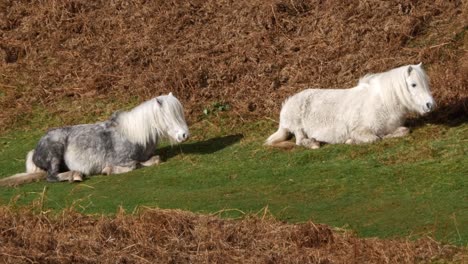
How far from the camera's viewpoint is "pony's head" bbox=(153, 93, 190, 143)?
15133mm

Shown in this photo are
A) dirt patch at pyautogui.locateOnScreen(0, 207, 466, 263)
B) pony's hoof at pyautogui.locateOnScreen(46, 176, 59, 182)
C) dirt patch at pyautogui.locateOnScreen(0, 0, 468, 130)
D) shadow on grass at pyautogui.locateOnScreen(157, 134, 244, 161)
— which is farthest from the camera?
dirt patch at pyautogui.locateOnScreen(0, 0, 468, 130)

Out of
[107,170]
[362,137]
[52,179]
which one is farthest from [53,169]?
[362,137]

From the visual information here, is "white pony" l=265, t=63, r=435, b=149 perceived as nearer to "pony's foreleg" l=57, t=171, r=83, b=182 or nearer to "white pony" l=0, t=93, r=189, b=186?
"white pony" l=0, t=93, r=189, b=186

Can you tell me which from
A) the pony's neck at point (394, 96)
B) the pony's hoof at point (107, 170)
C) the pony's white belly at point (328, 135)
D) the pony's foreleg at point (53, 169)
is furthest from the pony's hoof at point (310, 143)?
the pony's foreleg at point (53, 169)

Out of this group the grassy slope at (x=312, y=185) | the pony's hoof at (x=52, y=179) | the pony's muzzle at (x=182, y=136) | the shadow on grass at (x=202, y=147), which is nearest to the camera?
the grassy slope at (x=312, y=185)

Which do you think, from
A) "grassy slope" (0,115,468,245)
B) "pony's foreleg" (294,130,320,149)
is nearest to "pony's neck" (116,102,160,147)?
"grassy slope" (0,115,468,245)

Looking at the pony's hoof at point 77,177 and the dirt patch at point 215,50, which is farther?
the dirt patch at point 215,50

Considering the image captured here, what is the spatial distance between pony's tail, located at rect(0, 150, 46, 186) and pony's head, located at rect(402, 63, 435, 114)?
539 cm

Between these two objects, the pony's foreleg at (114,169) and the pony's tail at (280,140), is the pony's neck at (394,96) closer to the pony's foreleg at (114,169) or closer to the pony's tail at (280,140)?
the pony's tail at (280,140)

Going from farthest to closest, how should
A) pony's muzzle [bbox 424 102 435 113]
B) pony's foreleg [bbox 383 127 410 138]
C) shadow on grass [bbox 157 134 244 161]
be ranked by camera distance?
shadow on grass [bbox 157 134 244 161] < pony's foreleg [bbox 383 127 410 138] < pony's muzzle [bbox 424 102 435 113]

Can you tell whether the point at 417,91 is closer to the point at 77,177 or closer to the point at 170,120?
the point at 170,120

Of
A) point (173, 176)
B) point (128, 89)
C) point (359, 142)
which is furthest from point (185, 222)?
point (128, 89)

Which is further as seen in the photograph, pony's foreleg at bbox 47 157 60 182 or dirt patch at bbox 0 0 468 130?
dirt patch at bbox 0 0 468 130

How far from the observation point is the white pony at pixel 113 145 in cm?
1515
